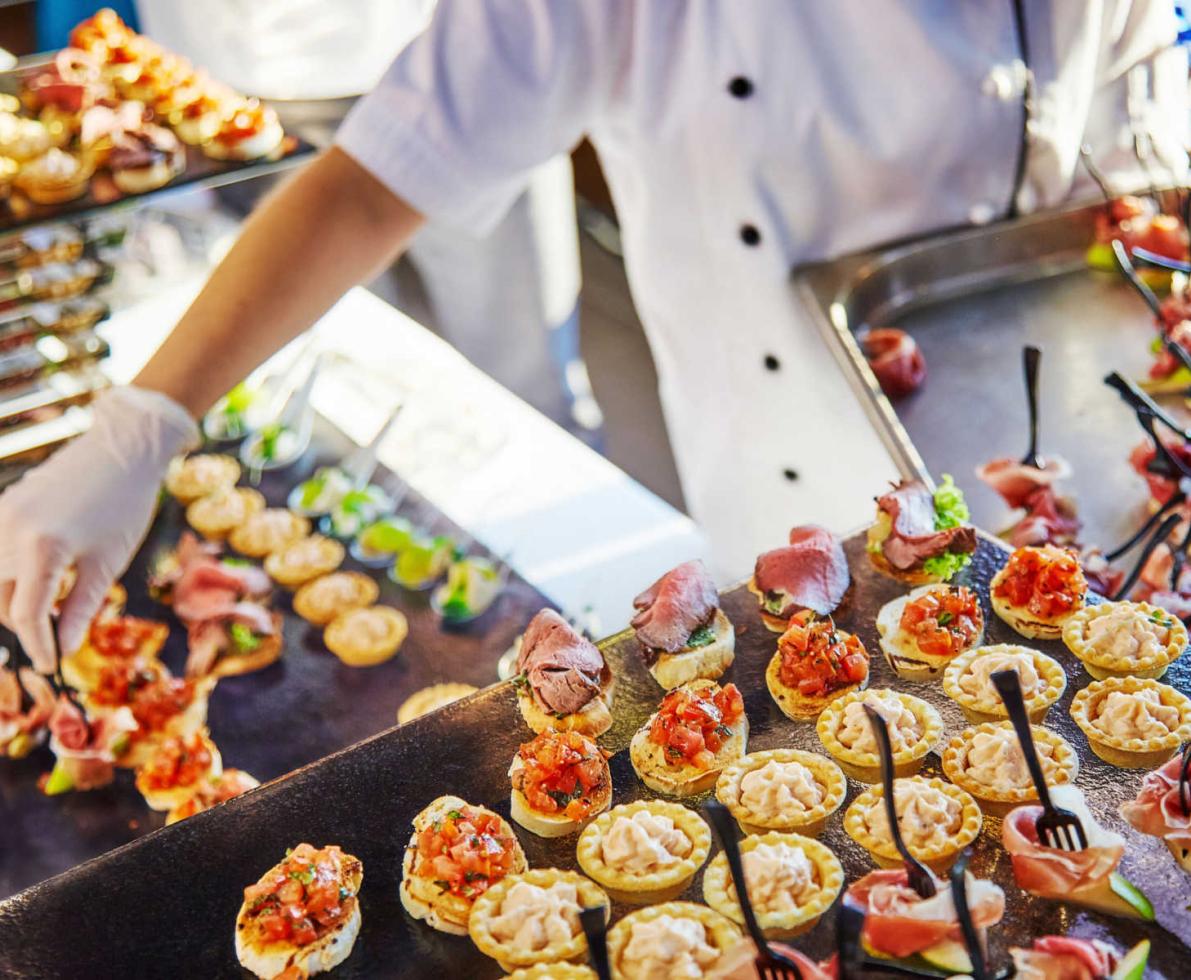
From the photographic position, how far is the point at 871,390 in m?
2.42

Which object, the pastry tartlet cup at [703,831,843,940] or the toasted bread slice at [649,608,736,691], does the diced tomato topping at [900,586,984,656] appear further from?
the pastry tartlet cup at [703,831,843,940]

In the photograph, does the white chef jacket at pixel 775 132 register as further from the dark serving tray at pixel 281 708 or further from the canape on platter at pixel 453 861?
the canape on platter at pixel 453 861

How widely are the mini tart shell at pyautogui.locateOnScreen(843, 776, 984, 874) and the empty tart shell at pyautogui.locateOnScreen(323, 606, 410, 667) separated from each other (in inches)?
54.9

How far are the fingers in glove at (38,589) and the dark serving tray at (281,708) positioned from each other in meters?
0.37

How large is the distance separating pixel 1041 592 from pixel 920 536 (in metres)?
0.18

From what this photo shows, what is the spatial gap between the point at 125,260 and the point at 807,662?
3.22m

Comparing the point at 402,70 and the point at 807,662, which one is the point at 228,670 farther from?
the point at 807,662

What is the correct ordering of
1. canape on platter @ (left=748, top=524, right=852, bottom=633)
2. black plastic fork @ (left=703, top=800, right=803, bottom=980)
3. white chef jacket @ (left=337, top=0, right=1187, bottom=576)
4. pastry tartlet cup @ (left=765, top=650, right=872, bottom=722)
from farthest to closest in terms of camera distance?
white chef jacket @ (left=337, top=0, right=1187, bottom=576)
canape on platter @ (left=748, top=524, right=852, bottom=633)
pastry tartlet cup @ (left=765, top=650, right=872, bottom=722)
black plastic fork @ (left=703, top=800, right=803, bottom=980)

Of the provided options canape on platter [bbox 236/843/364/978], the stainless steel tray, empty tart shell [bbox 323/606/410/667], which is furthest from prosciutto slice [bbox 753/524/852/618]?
empty tart shell [bbox 323/606/410/667]

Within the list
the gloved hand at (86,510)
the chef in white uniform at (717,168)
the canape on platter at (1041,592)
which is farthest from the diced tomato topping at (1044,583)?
the gloved hand at (86,510)

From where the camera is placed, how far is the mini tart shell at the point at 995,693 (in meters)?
1.68

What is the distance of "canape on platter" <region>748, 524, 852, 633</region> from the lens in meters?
1.81

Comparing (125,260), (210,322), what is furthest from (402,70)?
(125,260)

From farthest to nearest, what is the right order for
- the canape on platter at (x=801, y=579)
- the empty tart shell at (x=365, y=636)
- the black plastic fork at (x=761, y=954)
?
1. the empty tart shell at (x=365, y=636)
2. the canape on platter at (x=801, y=579)
3. the black plastic fork at (x=761, y=954)
